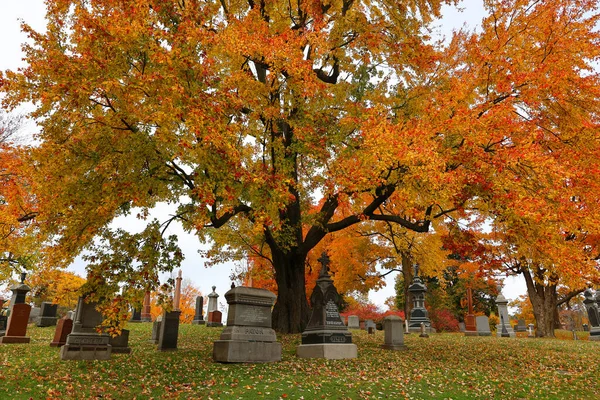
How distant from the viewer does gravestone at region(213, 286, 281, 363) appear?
9.86 metres

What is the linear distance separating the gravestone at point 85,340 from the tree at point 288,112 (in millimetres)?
1972

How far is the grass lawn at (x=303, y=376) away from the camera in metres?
6.93

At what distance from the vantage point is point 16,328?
13.9 meters

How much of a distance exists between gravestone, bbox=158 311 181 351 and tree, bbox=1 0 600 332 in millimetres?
3196

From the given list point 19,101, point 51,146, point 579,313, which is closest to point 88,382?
point 51,146

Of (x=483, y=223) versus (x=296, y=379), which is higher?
(x=483, y=223)

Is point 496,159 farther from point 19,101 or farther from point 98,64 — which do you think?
point 19,101

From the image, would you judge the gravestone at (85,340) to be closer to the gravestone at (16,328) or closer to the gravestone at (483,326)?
the gravestone at (16,328)

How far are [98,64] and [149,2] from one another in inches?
79.6

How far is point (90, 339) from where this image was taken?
10.1 m

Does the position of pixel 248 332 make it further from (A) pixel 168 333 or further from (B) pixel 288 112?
(B) pixel 288 112

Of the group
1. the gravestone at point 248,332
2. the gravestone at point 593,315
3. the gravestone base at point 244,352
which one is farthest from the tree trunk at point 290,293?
the gravestone at point 593,315

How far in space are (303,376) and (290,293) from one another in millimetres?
6751

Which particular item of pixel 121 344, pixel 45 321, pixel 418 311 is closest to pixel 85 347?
pixel 121 344
